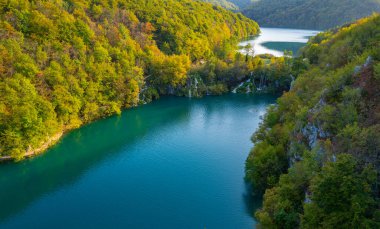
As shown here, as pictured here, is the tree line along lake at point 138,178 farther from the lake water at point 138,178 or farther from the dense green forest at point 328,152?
the dense green forest at point 328,152

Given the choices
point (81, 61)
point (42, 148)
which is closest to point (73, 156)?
point (42, 148)

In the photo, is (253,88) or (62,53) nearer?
(62,53)

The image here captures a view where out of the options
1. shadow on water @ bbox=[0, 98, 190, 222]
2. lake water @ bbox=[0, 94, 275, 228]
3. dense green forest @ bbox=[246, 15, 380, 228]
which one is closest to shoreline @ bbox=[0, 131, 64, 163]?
shadow on water @ bbox=[0, 98, 190, 222]

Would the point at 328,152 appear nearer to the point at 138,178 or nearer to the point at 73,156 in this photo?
the point at 138,178

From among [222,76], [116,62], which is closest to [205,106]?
[222,76]

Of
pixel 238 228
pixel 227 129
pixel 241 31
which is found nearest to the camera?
pixel 238 228

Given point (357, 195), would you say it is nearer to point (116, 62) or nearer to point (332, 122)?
point (332, 122)

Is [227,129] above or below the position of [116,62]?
below

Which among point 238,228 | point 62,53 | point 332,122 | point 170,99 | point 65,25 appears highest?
point 65,25

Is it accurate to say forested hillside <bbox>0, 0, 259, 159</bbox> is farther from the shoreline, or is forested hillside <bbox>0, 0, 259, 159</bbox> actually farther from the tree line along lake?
the tree line along lake
